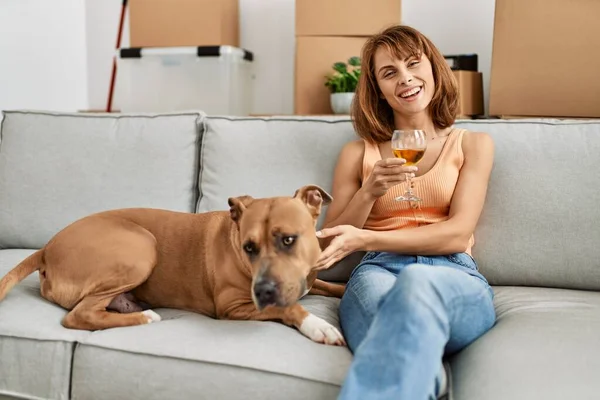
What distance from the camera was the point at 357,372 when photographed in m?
1.32

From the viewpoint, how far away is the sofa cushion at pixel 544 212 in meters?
2.10

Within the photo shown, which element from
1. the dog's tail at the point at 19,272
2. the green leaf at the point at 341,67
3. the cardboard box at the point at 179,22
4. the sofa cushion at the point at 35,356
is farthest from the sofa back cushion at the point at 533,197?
the cardboard box at the point at 179,22

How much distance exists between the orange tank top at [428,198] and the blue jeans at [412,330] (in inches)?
16.5

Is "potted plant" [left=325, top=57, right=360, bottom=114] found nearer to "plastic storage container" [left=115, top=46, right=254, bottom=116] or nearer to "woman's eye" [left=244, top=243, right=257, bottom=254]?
"plastic storage container" [left=115, top=46, right=254, bottom=116]

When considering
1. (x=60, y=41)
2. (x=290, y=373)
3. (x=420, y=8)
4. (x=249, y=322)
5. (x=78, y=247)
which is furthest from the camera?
(x=60, y=41)

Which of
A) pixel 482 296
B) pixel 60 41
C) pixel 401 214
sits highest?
pixel 60 41

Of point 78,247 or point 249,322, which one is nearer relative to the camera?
point 249,322

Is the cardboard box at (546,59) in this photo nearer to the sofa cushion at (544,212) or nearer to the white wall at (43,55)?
the sofa cushion at (544,212)

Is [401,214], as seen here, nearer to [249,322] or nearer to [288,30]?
[249,322]

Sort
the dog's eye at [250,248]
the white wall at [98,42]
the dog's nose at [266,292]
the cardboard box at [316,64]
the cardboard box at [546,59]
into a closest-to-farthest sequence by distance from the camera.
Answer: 1. the dog's nose at [266,292]
2. the dog's eye at [250,248]
3. the cardboard box at [546,59]
4. the cardboard box at [316,64]
5. the white wall at [98,42]

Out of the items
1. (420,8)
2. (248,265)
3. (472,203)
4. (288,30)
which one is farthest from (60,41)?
(472,203)

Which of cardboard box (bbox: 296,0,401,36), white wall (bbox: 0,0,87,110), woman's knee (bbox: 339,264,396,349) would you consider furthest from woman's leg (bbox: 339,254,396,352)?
white wall (bbox: 0,0,87,110)

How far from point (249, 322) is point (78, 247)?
2.00ft

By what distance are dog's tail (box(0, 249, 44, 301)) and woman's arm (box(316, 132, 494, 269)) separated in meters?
0.92
